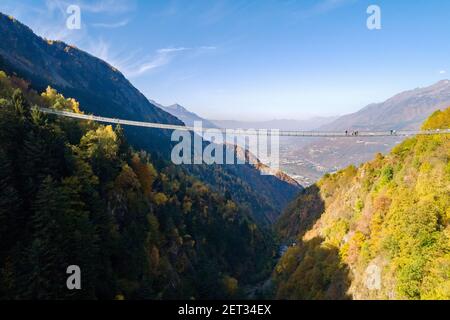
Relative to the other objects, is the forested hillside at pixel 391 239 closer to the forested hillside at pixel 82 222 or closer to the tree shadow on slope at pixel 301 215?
the forested hillside at pixel 82 222

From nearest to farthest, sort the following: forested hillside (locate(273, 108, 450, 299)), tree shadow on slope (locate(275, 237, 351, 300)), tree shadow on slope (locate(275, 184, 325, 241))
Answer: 1. forested hillside (locate(273, 108, 450, 299))
2. tree shadow on slope (locate(275, 237, 351, 300))
3. tree shadow on slope (locate(275, 184, 325, 241))

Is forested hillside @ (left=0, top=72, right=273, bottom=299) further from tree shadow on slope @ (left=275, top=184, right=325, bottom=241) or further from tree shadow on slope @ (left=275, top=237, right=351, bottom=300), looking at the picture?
tree shadow on slope @ (left=275, top=184, right=325, bottom=241)

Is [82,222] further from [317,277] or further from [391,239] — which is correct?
[317,277]

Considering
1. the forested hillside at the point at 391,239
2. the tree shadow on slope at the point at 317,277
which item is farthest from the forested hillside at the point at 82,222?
the forested hillside at the point at 391,239

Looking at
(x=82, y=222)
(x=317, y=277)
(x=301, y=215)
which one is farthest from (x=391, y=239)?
(x=301, y=215)

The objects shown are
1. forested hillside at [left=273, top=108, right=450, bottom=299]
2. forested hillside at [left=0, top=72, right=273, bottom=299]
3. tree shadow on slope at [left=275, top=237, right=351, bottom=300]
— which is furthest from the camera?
tree shadow on slope at [left=275, top=237, right=351, bottom=300]

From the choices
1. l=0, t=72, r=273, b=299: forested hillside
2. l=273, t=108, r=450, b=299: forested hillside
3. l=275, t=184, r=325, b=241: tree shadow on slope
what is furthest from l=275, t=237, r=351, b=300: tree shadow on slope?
l=275, t=184, r=325, b=241: tree shadow on slope
